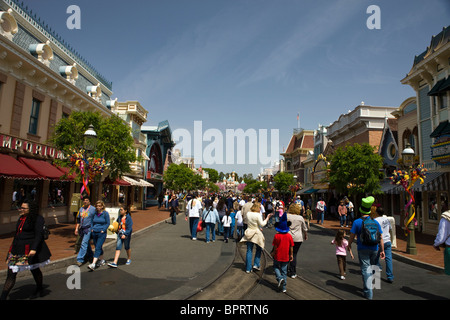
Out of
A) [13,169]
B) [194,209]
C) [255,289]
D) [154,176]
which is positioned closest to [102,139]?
[13,169]

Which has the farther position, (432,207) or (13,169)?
(432,207)

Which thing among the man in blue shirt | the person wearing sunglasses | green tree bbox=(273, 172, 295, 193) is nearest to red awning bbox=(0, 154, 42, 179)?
the man in blue shirt

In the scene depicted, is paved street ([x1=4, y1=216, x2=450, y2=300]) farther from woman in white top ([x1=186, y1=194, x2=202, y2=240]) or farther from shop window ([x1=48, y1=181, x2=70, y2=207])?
shop window ([x1=48, y1=181, x2=70, y2=207])

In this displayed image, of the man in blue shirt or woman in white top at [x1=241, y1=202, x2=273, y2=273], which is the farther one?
the man in blue shirt

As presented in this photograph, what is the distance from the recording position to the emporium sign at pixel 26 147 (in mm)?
12338

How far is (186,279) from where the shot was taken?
6508 millimetres

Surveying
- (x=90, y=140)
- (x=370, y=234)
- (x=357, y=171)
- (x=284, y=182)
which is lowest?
(x=370, y=234)

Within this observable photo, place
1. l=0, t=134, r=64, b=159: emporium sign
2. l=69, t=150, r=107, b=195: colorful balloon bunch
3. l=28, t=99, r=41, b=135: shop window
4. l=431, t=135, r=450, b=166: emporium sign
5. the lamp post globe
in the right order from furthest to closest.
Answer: l=28, t=99, r=41, b=135: shop window
l=431, t=135, r=450, b=166: emporium sign
l=0, t=134, r=64, b=159: emporium sign
l=69, t=150, r=107, b=195: colorful balloon bunch
the lamp post globe

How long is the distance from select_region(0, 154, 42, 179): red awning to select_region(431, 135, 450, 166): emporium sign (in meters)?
18.9

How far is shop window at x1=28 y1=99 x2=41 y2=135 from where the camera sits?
14.9 metres

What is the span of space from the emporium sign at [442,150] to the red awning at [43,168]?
60.8ft

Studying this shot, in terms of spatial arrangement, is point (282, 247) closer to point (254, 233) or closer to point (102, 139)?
point (254, 233)

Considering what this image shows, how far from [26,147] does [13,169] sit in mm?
2084

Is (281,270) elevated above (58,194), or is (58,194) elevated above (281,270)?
(58,194)
